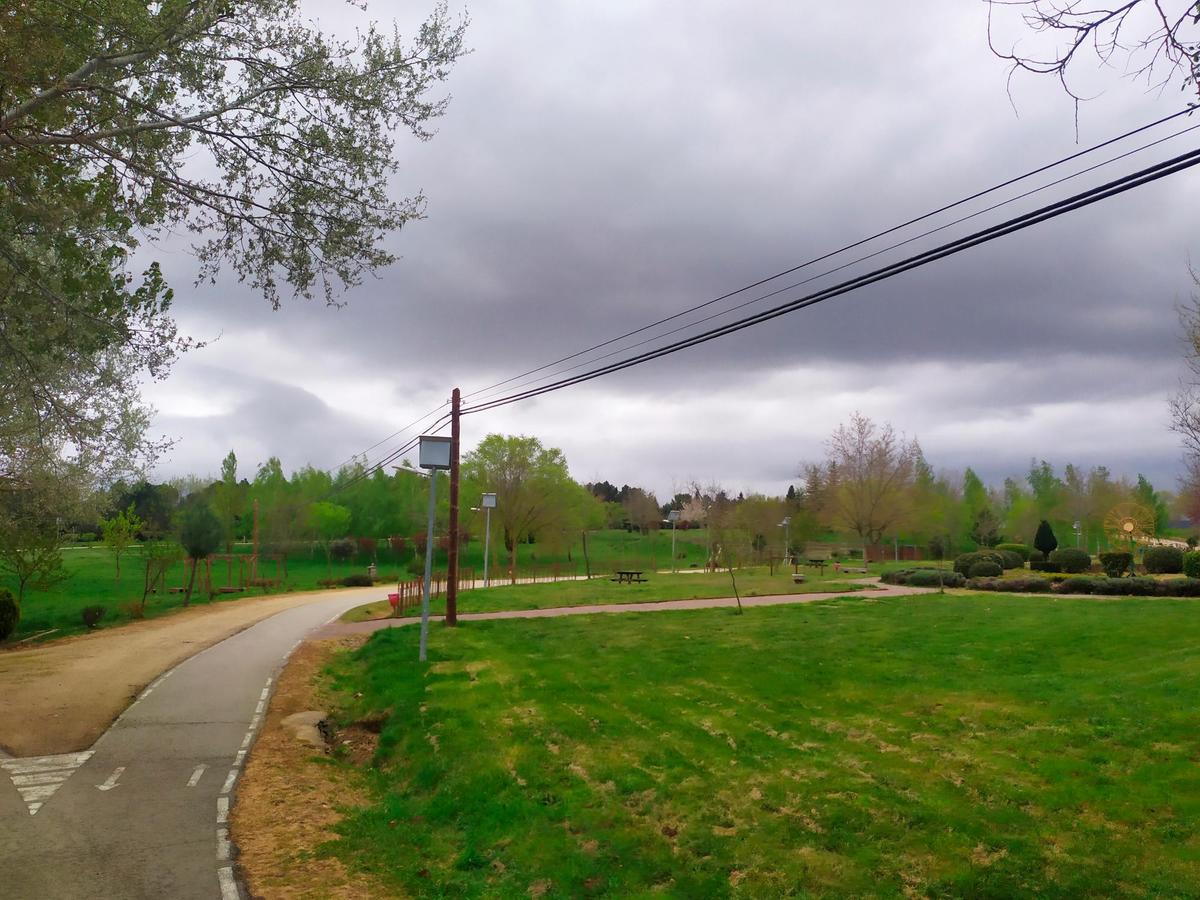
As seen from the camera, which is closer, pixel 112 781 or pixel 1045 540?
pixel 112 781

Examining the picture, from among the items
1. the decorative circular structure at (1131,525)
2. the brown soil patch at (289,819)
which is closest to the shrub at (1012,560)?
the decorative circular structure at (1131,525)

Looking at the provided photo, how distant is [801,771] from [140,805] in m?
7.28

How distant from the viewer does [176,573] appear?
55.6 meters

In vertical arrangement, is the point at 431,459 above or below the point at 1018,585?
above

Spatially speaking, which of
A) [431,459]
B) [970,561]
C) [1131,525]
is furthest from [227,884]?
[1131,525]

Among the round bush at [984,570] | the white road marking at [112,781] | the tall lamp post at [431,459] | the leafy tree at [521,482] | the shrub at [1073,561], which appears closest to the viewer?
the white road marking at [112,781]

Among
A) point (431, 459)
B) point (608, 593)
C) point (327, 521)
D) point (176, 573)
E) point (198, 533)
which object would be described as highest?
point (327, 521)

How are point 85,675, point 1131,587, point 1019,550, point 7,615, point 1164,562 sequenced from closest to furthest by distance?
point 85,675 < point 7,615 < point 1131,587 < point 1164,562 < point 1019,550

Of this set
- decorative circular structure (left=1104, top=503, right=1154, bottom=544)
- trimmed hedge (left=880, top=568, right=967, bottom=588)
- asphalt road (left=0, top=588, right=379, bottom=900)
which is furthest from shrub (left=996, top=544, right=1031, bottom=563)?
asphalt road (left=0, top=588, right=379, bottom=900)

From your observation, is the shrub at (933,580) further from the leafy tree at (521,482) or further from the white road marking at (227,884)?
the leafy tree at (521,482)

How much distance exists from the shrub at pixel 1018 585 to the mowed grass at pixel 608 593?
4.60m

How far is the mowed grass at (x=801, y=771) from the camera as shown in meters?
6.96

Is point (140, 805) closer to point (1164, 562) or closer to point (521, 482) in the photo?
point (1164, 562)

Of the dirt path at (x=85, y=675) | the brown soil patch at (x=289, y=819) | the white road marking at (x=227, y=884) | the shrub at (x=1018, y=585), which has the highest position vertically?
the shrub at (x=1018, y=585)
